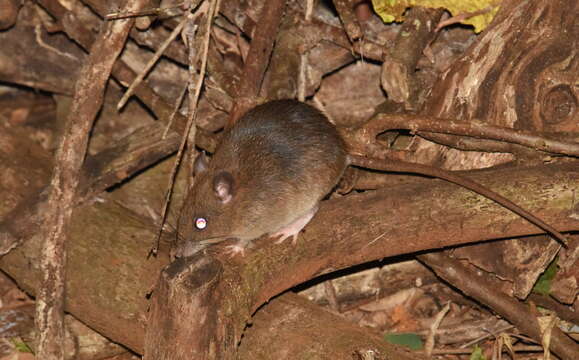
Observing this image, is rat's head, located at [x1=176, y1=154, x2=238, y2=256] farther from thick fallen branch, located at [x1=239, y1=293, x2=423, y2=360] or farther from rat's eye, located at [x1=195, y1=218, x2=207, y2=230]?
thick fallen branch, located at [x1=239, y1=293, x2=423, y2=360]

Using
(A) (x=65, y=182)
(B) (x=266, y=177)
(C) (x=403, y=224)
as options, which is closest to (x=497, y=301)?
(C) (x=403, y=224)

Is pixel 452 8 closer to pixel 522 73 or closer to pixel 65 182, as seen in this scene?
pixel 522 73

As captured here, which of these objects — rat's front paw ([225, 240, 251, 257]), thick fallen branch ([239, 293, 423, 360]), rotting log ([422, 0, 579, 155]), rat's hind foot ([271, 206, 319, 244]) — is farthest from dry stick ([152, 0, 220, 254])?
rotting log ([422, 0, 579, 155])

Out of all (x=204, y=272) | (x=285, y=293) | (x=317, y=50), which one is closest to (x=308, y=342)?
(x=285, y=293)

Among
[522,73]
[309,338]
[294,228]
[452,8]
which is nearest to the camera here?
[309,338]

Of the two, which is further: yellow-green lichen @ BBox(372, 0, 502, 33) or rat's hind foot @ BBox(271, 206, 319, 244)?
yellow-green lichen @ BBox(372, 0, 502, 33)

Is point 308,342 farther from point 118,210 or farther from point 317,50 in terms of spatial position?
point 317,50

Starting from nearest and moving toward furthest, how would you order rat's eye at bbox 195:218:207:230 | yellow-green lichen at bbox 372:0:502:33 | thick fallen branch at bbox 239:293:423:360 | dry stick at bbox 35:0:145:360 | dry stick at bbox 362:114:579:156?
1. thick fallen branch at bbox 239:293:423:360
2. dry stick at bbox 362:114:579:156
3. rat's eye at bbox 195:218:207:230
4. dry stick at bbox 35:0:145:360
5. yellow-green lichen at bbox 372:0:502:33
